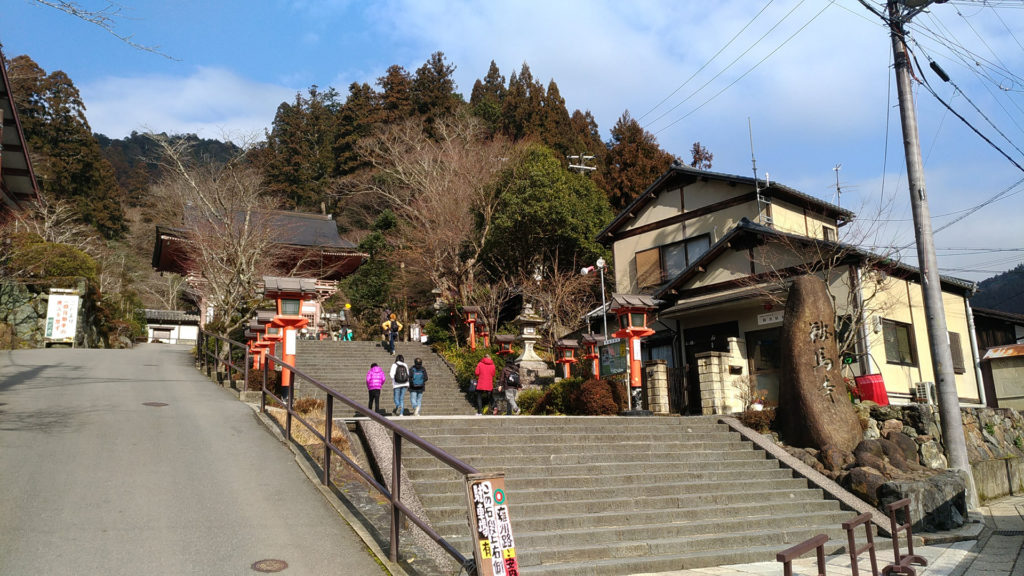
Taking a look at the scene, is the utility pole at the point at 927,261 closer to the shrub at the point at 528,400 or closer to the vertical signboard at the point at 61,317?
the shrub at the point at 528,400

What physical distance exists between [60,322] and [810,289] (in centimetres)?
2733

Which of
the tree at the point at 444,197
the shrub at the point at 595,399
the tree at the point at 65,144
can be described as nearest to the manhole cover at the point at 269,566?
the shrub at the point at 595,399

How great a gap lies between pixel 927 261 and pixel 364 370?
15.9 metres

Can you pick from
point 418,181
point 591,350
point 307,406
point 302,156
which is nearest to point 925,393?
point 591,350

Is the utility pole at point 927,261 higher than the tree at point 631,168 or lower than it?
lower

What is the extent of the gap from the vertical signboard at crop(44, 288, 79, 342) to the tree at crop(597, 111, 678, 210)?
2576 cm

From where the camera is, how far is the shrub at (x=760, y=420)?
40.5 ft

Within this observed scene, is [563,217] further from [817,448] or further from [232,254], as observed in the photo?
[817,448]

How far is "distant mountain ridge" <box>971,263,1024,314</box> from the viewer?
44312mm

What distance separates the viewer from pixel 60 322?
2612cm

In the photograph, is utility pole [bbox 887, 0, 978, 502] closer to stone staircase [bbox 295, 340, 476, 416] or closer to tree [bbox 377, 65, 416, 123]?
stone staircase [bbox 295, 340, 476, 416]

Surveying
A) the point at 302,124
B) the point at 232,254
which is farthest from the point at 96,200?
the point at 232,254

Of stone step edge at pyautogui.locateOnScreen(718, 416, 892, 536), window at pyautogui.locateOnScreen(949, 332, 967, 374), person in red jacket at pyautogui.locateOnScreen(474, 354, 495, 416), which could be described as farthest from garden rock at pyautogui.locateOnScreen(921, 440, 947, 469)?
person in red jacket at pyautogui.locateOnScreen(474, 354, 495, 416)

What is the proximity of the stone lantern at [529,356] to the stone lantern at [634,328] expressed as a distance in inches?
198
